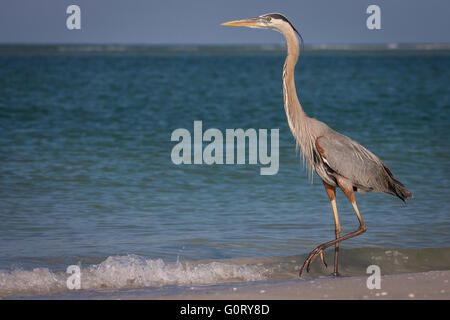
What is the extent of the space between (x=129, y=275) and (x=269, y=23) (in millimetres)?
2769

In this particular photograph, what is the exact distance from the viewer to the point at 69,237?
8469 mm

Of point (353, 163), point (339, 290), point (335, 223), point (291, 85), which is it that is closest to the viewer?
point (339, 290)

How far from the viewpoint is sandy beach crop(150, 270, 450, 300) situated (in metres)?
5.76

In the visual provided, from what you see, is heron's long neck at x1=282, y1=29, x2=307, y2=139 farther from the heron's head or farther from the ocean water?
the ocean water

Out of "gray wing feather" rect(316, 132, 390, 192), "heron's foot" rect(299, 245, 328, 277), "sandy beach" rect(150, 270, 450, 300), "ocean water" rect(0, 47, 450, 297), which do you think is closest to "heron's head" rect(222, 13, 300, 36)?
"gray wing feather" rect(316, 132, 390, 192)

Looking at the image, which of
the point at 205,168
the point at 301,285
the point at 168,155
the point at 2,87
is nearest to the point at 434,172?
the point at 205,168

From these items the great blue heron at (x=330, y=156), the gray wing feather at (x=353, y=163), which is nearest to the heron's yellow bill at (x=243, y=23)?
the great blue heron at (x=330, y=156)

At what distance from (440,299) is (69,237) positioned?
441 centimetres

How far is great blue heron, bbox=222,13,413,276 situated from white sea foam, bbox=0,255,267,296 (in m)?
0.71

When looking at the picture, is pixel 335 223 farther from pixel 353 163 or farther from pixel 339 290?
pixel 339 290

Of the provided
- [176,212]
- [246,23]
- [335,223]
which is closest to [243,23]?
[246,23]

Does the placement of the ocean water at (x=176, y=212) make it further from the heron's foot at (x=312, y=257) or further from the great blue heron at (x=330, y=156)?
the great blue heron at (x=330, y=156)

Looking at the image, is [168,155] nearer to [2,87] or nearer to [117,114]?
[117,114]

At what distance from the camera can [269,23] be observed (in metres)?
7.36
